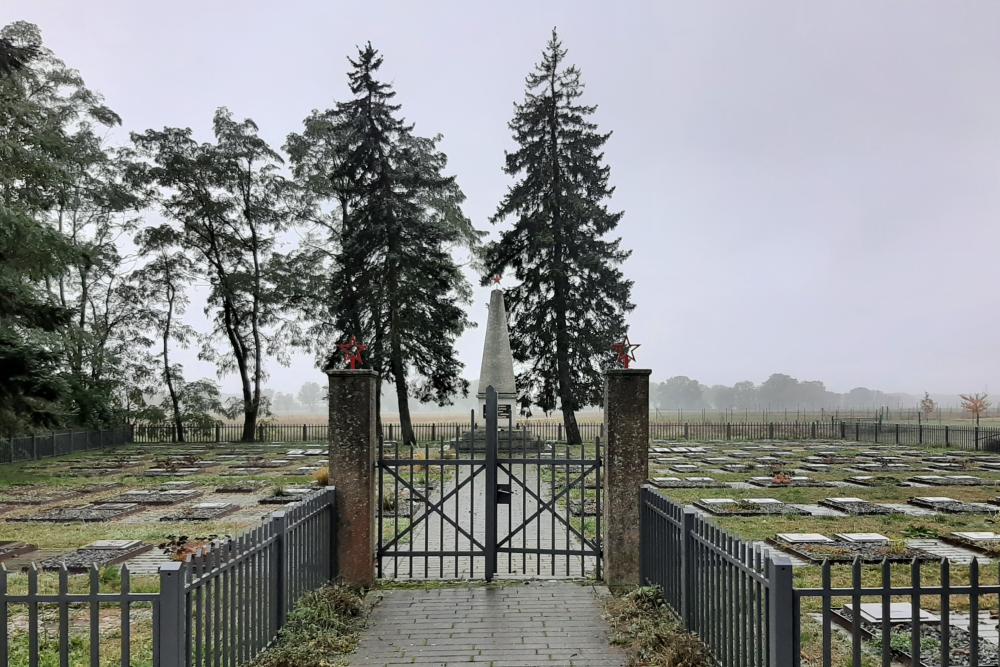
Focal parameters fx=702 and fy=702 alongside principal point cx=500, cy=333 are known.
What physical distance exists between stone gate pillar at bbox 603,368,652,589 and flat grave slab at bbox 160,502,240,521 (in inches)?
328

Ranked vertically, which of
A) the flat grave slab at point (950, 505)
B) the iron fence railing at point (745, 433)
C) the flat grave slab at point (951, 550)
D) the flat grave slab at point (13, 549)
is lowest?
the iron fence railing at point (745, 433)

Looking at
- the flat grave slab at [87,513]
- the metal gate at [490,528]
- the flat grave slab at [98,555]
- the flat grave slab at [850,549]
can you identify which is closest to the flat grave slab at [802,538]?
the flat grave slab at [850,549]

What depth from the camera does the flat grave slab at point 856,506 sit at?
42.9ft

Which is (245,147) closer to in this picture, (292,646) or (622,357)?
(622,357)

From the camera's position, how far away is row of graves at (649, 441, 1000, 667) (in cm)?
→ 621

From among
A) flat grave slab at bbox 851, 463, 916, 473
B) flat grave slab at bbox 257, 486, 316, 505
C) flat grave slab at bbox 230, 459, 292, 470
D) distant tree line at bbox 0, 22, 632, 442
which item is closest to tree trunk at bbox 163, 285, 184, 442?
distant tree line at bbox 0, 22, 632, 442

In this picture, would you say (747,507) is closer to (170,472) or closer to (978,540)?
(978,540)

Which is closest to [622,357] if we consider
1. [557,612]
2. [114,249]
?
[557,612]

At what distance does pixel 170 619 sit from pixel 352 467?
12.4 ft

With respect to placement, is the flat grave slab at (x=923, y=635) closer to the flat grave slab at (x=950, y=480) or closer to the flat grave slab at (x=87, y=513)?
the flat grave slab at (x=87, y=513)

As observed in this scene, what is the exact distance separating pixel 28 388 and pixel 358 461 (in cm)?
454

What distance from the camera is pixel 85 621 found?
22.7 feet

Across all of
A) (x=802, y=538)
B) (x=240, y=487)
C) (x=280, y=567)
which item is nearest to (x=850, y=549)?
(x=802, y=538)

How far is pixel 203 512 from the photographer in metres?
13.5
